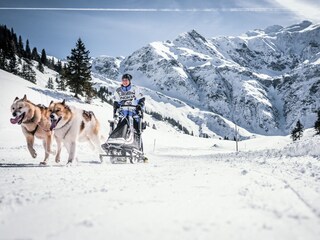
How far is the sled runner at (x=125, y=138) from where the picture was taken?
1023 centimetres

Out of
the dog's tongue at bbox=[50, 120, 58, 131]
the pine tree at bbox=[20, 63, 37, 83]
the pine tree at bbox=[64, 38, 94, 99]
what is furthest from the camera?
the pine tree at bbox=[20, 63, 37, 83]

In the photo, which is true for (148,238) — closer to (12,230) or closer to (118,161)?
(12,230)

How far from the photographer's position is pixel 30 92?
3816cm

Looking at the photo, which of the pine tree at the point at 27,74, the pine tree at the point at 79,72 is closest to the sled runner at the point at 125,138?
the pine tree at the point at 79,72

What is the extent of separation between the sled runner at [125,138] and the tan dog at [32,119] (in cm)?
180

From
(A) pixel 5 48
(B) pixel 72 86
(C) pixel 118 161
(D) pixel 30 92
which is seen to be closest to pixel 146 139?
(B) pixel 72 86

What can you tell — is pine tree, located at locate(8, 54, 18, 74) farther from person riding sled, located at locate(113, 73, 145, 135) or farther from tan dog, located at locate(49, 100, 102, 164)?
tan dog, located at locate(49, 100, 102, 164)

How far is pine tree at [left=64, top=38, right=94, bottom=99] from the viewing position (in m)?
48.3

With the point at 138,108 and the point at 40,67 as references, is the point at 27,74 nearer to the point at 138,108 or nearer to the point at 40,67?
the point at 40,67

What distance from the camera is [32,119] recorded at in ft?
29.2

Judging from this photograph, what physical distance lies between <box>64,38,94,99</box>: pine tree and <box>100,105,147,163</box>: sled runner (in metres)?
38.4

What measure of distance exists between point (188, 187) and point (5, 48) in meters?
121

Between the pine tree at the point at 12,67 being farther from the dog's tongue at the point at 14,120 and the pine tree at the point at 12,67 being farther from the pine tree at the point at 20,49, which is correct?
the dog's tongue at the point at 14,120

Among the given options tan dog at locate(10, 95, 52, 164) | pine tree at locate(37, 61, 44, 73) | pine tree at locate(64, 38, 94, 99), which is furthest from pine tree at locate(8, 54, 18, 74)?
tan dog at locate(10, 95, 52, 164)
